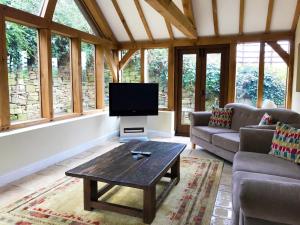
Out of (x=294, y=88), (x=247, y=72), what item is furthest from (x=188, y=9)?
(x=294, y=88)

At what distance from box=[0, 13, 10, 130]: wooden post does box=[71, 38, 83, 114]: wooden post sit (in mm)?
1555

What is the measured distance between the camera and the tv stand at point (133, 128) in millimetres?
5672

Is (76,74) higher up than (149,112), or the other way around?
(76,74)

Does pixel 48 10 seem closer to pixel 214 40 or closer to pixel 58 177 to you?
pixel 58 177

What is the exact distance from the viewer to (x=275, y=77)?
5340mm

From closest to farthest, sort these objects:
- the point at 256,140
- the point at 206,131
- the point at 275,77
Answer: the point at 256,140 → the point at 206,131 → the point at 275,77

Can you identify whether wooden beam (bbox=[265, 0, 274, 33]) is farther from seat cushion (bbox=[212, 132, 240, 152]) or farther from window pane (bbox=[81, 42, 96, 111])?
window pane (bbox=[81, 42, 96, 111])

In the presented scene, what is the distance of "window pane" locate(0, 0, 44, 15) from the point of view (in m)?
3.60

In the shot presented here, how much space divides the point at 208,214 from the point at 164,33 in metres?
4.30

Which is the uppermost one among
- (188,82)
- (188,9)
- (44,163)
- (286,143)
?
(188,9)

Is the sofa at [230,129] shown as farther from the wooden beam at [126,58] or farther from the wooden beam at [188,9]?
the wooden beam at [126,58]

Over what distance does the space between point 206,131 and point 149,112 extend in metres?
1.54

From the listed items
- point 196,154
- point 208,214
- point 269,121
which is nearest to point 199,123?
point 196,154

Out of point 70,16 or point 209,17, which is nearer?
point 70,16
